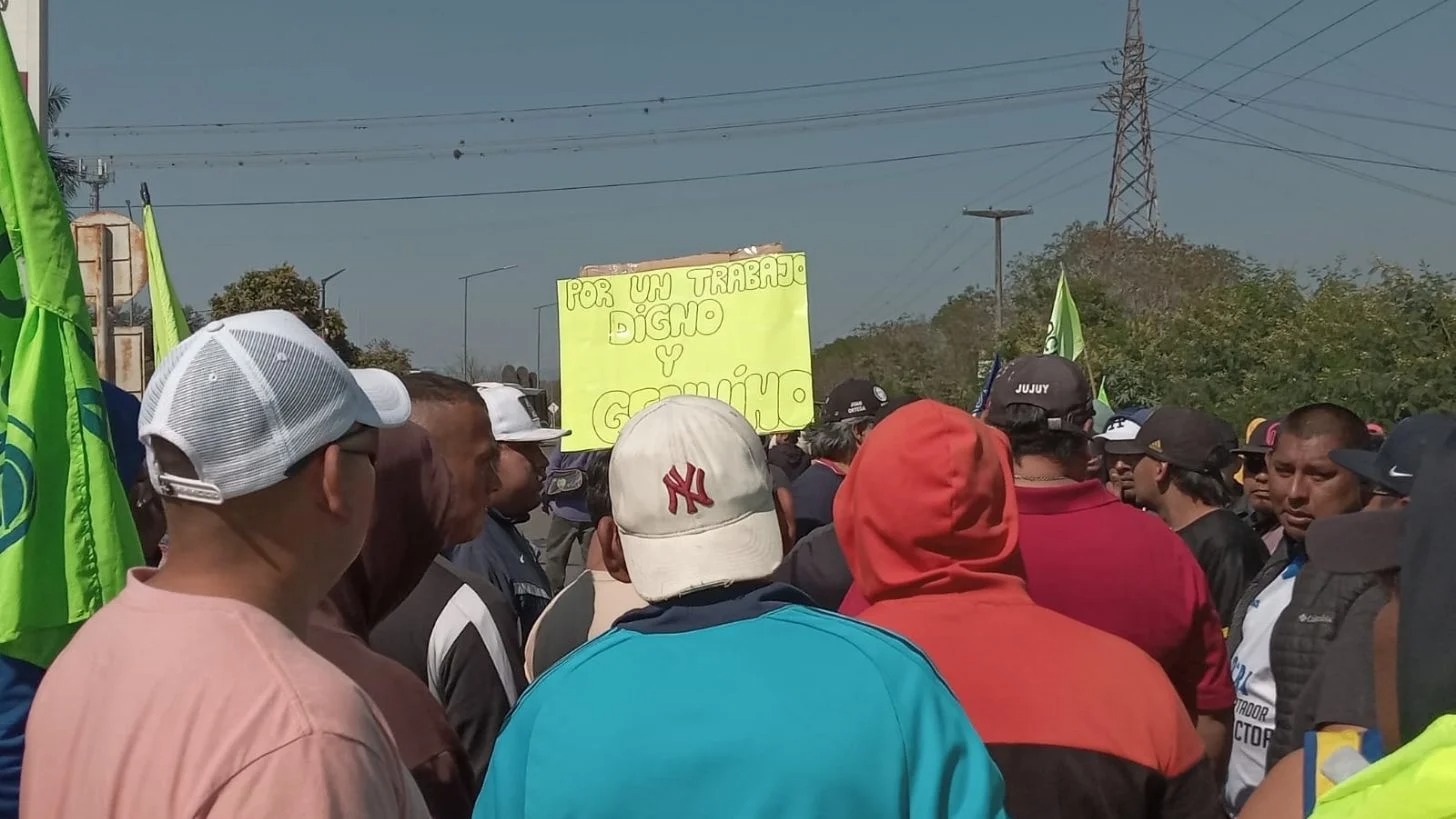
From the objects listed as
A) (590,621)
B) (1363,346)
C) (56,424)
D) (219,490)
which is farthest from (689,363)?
(1363,346)

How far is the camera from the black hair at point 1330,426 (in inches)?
193

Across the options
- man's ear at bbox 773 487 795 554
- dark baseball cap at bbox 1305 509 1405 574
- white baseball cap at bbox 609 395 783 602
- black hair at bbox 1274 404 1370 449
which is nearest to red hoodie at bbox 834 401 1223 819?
dark baseball cap at bbox 1305 509 1405 574

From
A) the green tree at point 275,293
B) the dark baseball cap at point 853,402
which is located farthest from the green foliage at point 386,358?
the dark baseball cap at point 853,402

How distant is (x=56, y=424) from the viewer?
109 inches

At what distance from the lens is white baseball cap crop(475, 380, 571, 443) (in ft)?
16.9

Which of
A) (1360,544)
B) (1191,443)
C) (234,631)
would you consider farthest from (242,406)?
(1191,443)

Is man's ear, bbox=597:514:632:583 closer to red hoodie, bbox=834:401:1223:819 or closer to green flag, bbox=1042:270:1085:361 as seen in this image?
red hoodie, bbox=834:401:1223:819

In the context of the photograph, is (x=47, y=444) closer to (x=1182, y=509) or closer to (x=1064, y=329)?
(x=1182, y=509)

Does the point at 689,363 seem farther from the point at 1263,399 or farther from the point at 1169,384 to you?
the point at 1169,384

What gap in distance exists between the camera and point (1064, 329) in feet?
36.0

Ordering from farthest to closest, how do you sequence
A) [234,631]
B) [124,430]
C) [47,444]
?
[124,430] → [47,444] → [234,631]

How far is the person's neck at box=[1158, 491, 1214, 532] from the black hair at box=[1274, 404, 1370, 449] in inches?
25.6

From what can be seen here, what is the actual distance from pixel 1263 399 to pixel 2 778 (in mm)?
13039

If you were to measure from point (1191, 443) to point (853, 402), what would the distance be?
2.42 metres
